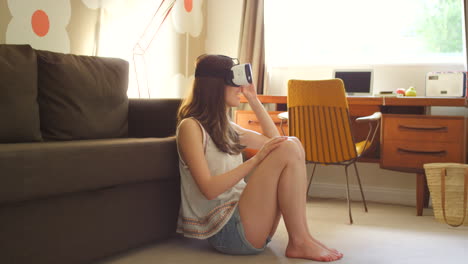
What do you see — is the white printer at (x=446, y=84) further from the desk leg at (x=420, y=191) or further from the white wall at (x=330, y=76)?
the desk leg at (x=420, y=191)

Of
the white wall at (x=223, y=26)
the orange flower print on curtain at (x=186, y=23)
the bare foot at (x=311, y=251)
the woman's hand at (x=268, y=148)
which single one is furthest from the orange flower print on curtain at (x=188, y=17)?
the bare foot at (x=311, y=251)

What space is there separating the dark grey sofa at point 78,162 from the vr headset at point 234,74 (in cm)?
34

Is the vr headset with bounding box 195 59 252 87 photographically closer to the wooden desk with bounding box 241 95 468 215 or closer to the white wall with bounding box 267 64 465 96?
the wooden desk with bounding box 241 95 468 215

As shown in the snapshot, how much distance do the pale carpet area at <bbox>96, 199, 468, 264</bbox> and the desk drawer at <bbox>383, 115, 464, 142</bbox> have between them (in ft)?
1.55

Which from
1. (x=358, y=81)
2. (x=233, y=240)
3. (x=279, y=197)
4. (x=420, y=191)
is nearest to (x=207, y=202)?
(x=233, y=240)

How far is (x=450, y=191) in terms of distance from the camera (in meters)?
2.83

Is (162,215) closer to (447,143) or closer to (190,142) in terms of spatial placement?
(190,142)

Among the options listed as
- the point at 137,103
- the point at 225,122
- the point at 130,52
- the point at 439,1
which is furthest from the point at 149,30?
the point at 439,1

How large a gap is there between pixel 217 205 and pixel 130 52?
70.5 inches

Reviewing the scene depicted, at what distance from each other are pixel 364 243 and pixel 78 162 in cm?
132

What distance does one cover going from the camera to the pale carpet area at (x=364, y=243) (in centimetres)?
200

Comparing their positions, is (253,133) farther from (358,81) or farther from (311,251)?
(358,81)

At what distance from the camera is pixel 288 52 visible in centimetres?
406

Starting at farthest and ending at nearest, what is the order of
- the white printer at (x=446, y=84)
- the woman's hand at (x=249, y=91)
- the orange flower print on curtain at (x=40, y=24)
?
the white printer at (x=446, y=84)
the orange flower print on curtain at (x=40, y=24)
the woman's hand at (x=249, y=91)
